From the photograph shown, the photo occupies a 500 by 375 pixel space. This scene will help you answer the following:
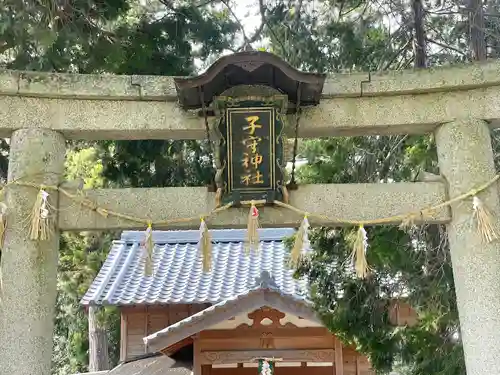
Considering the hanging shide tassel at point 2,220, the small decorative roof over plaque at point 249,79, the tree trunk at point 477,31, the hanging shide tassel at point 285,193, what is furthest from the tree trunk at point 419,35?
the hanging shide tassel at point 2,220

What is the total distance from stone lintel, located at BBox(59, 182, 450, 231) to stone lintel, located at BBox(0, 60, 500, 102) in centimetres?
68

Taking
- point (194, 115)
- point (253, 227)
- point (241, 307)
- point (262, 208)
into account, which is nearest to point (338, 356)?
point (241, 307)

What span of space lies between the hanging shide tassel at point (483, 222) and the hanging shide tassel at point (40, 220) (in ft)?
9.24

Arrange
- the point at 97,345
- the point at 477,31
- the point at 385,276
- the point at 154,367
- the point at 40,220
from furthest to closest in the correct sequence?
the point at 97,345, the point at 154,367, the point at 385,276, the point at 477,31, the point at 40,220

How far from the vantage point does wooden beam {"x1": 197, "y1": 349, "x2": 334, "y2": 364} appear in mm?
7059

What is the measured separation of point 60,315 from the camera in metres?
18.5

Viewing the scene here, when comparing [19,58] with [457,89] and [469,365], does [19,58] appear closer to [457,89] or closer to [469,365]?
[457,89]

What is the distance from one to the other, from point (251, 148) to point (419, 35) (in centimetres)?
284

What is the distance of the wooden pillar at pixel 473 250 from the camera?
398 centimetres

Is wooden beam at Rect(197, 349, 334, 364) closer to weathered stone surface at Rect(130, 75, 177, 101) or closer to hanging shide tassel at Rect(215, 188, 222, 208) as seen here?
hanging shide tassel at Rect(215, 188, 222, 208)

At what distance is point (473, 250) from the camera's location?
4.12 m

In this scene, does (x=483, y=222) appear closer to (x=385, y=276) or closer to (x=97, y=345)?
(x=385, y=276)

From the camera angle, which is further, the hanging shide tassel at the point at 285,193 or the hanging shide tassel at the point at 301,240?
the hanging shide tassel at the point at 285,193

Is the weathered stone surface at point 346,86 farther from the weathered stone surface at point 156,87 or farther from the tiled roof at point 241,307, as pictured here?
the tiled roof at point 241,307
